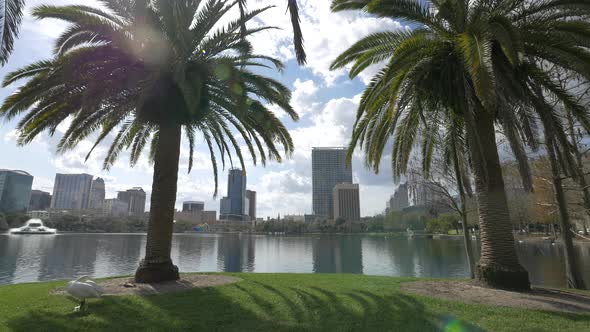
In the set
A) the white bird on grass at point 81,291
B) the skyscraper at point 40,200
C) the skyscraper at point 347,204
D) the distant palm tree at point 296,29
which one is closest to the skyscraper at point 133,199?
the skyscraper at point 40,200

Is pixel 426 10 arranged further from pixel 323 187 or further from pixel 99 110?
pixel 323 187

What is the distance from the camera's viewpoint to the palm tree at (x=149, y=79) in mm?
9570

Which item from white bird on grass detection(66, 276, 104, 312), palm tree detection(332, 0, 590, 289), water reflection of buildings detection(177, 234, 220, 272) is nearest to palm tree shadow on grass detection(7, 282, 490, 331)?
white bird on grass detection(66, 276, 104, 312)

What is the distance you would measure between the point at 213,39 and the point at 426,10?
21.1 feet

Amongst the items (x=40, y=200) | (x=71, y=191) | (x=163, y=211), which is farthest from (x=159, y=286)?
(x=40, y=200)

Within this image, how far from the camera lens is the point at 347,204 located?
151500 mm

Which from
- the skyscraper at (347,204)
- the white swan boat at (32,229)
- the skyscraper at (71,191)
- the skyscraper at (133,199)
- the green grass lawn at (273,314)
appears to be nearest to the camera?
the green grass lawn at (273,314)

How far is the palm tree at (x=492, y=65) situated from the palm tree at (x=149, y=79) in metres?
3.97

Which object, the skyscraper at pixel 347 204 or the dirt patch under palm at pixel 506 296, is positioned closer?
the dirt patch under palm at pixel 506 296

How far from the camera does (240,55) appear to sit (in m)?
11.1

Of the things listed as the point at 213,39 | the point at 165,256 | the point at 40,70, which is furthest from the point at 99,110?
the point at 165,256

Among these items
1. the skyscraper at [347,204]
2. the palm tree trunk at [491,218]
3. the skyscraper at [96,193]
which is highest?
the skyscraper at [96,193]

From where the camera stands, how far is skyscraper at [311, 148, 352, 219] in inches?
5246

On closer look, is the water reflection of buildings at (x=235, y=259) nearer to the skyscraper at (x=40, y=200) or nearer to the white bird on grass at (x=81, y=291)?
the white bird on grass at (x=81, y=291)
